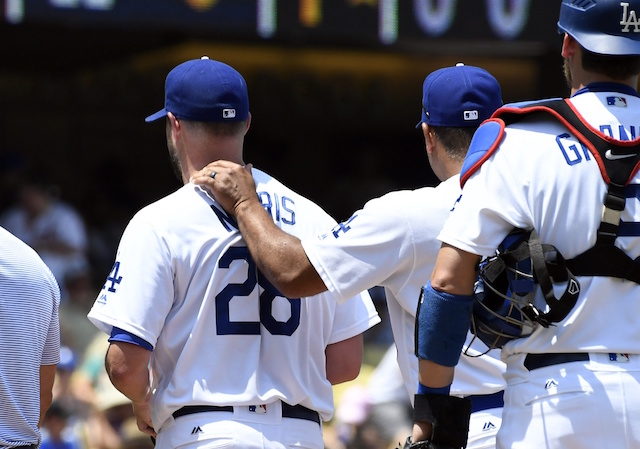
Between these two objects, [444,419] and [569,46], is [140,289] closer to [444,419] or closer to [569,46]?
[444,419]

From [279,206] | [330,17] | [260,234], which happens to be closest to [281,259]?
[260,234]

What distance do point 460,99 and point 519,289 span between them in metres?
0.96

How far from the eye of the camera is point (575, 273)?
265 centimetres

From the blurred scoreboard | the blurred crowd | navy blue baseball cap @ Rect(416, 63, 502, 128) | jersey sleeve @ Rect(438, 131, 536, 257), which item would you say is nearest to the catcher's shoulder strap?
jersey sleeve @ Rect(438, 131, 536, 257)

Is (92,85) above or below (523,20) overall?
below

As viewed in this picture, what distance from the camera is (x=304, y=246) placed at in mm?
3053

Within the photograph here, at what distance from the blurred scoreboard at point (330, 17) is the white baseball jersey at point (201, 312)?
149 inches

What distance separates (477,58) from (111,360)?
9848mm

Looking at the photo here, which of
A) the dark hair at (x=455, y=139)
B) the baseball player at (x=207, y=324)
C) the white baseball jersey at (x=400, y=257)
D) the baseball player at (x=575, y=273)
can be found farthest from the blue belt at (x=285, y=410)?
the dark hair at (x=455, y=139)

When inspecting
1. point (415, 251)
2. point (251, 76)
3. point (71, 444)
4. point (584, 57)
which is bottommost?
point (71, 444)

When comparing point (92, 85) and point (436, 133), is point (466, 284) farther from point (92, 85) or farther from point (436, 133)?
point (92, 85)

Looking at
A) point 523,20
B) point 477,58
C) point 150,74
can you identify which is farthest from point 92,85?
point 523,20

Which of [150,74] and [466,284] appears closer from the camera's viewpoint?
[466,284]

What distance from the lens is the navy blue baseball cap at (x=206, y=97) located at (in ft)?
11.2
